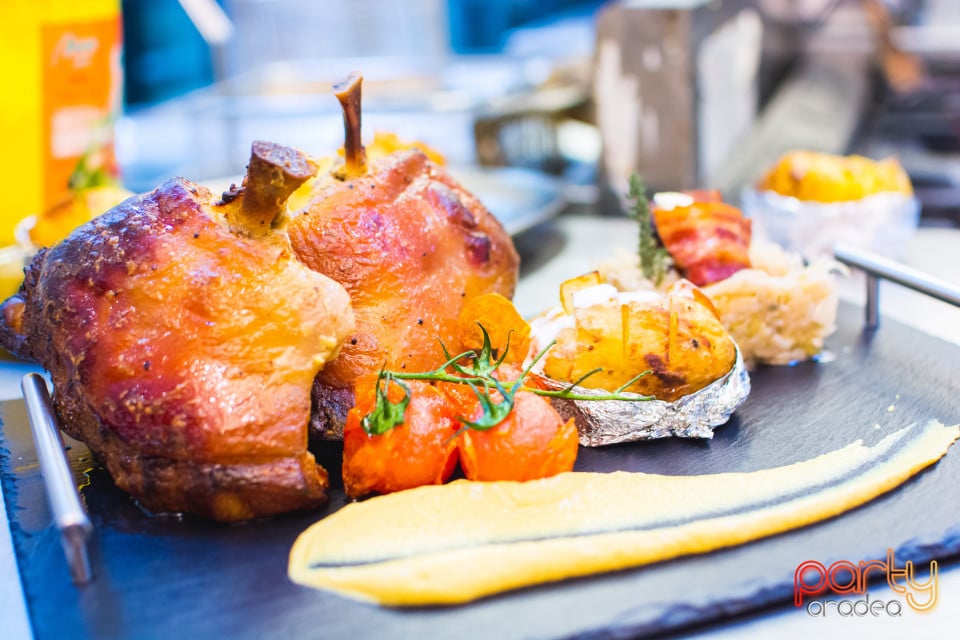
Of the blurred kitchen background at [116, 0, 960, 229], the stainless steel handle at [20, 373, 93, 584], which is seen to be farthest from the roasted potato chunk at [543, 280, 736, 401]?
the blurred kitchen background at [116, 0, 960, 229]

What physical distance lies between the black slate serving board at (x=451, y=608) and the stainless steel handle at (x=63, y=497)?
0.17ft

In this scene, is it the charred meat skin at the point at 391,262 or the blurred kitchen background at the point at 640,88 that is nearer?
the charred meat skin at the point at 391,262

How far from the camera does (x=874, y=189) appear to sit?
2.82m

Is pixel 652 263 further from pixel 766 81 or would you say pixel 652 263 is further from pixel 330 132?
pixel 330 132

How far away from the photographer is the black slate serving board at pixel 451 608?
1.28 meters

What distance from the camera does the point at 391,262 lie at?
184 centimetres

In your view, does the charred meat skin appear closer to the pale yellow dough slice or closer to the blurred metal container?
the pale yellow dough slice

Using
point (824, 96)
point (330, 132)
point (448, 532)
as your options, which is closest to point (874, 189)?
point (448, 532)

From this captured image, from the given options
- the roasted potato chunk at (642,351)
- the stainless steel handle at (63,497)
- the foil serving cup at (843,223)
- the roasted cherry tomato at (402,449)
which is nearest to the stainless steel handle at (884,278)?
the foil serving cup at (843,223)

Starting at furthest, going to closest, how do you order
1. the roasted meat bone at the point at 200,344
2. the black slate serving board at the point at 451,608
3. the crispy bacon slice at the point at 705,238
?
the crispy bacon slice at the point at 705,238 → the roasted meat bone at the point at 200,344 → the black slate serving board at the point at 451,608

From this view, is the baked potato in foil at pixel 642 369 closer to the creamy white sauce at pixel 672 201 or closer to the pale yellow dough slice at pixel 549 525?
the pale yellow dough slice at pixel 549 525

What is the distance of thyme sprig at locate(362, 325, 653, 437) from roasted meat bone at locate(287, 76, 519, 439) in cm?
10

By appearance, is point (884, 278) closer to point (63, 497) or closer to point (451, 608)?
point (451, 608)

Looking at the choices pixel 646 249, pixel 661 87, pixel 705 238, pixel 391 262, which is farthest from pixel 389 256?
pixel 661 87
